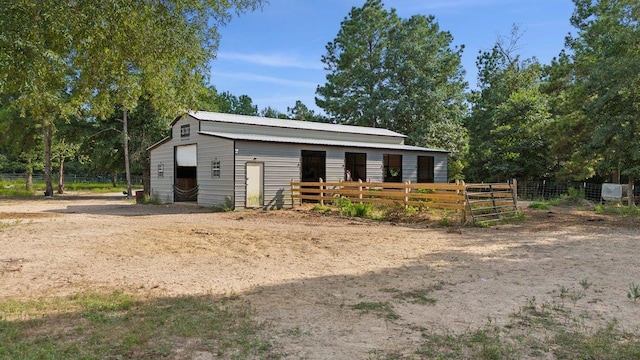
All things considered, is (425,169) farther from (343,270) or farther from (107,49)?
(107,49)

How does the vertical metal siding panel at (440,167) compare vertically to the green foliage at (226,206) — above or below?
above

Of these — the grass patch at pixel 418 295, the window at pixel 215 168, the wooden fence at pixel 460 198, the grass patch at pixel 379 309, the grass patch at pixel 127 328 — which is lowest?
the grass patch at pixel 418 295

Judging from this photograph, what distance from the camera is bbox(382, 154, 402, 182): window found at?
24297 millimetres

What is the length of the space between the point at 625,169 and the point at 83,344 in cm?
2163

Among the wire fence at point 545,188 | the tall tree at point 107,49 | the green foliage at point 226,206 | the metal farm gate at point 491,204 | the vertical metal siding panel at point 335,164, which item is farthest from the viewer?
the wire fence at point 545,188

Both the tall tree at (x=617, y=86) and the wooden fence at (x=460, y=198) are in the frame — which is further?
the tall tree at (x=617, y=86)

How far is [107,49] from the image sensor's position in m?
7.50

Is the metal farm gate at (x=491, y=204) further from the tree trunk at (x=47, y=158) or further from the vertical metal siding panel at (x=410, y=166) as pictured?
the tree trunk at (x=47, y=158)

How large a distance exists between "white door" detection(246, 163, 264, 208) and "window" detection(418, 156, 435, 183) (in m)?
10.3

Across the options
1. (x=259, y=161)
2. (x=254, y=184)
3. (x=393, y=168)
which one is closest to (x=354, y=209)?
(x=254, y=184)

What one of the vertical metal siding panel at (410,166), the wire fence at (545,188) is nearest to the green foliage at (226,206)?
the vertical metal siding panel at (410,166)

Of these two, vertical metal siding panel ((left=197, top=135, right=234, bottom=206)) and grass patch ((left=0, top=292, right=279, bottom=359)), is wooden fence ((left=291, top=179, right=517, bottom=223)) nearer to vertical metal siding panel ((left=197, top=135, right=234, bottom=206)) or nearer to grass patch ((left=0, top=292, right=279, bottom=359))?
vertical metal siding panel ((left=197, top=135, right=234, bottom=206))

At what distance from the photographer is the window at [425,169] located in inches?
1000

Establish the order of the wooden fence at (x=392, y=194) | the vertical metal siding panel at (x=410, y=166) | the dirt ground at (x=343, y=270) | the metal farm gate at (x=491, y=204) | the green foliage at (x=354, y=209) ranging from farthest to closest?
the vertical metal siding panel at (x=410, y=166) < the green foliage at (x=354, y=209) < the wooden fence at (x=392, y=194) < the metal farm gate at (x=491, y=204) < the dirt ground at (x=343, y=270)
